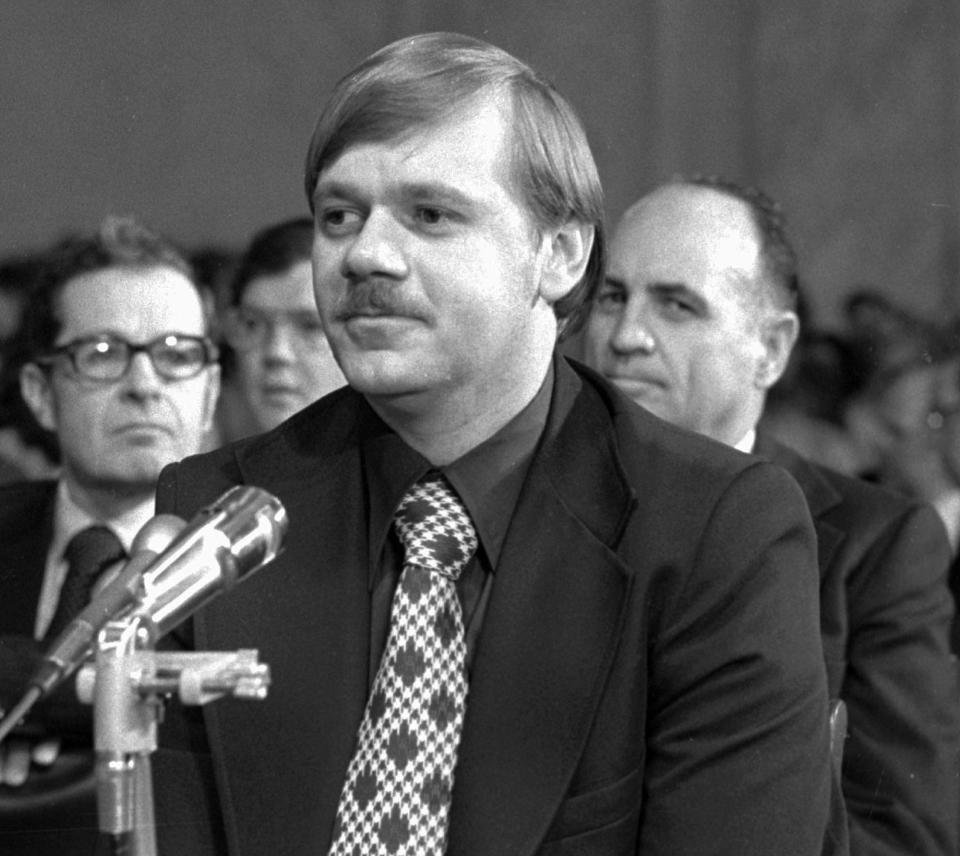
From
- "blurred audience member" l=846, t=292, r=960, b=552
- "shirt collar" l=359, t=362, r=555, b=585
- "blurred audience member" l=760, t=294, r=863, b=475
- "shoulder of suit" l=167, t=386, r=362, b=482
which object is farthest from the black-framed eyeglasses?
"blurred audience member" l=846, t=292, r=960, b=552

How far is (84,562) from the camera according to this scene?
2.63m

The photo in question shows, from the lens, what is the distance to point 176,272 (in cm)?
287

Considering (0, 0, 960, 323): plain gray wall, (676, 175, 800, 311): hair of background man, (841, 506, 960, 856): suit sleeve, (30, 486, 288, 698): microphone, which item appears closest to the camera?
(30, 486, 288, 698): microphone

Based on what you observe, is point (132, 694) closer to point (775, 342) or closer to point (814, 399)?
point (775, 342)

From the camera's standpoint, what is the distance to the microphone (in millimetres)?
1306

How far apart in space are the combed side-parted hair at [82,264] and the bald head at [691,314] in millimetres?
660

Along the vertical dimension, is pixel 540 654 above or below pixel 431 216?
below

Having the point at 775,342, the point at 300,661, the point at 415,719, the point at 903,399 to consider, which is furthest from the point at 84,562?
the point at 903,399

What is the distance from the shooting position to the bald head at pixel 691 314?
299cm

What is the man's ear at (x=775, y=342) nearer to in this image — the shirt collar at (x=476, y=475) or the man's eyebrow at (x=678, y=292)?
the man's eyebrow at (x=678, y=292)

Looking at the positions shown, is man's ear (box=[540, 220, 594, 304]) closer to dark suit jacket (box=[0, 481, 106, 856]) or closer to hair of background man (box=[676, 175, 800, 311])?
dark suit jacket (box=[0, 481, 106, 856])

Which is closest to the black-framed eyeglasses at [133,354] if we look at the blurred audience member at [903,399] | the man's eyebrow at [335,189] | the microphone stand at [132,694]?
the man's eyebrow at [335,189]

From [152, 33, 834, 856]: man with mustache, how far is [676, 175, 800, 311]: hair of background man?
133cm

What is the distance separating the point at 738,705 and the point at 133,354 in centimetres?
126
